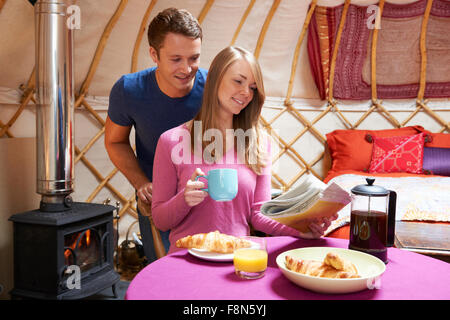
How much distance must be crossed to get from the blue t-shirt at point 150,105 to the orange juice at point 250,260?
37.1 inches

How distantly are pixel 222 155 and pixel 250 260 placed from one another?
539 mm

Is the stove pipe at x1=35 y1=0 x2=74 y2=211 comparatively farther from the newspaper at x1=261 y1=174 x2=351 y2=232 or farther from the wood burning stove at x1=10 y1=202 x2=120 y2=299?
the newspaper at x1=261 y1=174 x2=351 y2=232

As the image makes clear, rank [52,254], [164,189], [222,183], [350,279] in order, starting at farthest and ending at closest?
[52,254], [164,189], [222,183], [350,279]

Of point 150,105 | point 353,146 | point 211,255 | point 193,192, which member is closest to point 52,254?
point 150,105

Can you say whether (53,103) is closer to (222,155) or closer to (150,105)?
(150,105)

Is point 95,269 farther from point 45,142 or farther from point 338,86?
point 338,86

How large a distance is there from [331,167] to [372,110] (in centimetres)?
60

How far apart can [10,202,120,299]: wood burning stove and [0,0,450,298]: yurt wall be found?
0.77 feet

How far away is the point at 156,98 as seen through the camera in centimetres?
160

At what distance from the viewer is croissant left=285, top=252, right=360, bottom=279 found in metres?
0.68

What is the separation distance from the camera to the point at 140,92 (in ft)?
5.27

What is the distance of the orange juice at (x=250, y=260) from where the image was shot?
730 mm

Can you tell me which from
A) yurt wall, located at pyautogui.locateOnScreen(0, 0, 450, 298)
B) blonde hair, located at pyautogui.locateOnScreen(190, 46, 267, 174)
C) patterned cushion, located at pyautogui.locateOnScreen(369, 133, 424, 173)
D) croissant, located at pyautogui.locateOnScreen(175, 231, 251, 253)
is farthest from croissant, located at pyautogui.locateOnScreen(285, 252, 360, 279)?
patterned cushion, located at pyautogui.locateOnScreen(369, 133, 424, 173)
